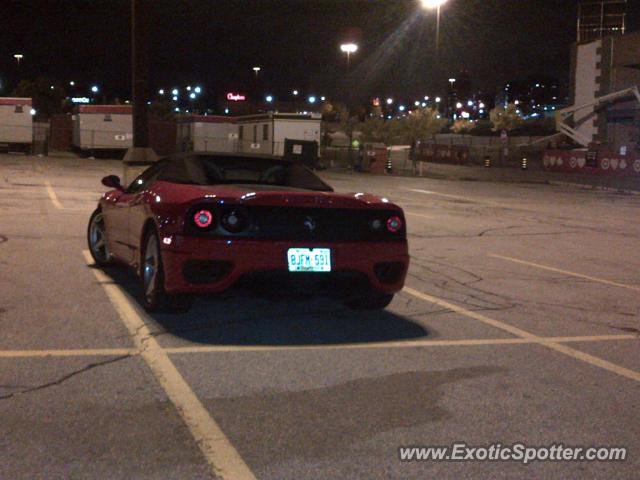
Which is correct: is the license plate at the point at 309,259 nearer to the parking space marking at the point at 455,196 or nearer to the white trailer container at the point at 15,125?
the parking space marking at the point at 455,196

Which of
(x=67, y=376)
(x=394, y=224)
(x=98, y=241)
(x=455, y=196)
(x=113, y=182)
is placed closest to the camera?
(x=67, y=376)

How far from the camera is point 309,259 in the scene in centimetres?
672

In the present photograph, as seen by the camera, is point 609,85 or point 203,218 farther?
point 609,85

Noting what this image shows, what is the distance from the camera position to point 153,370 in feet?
18.6

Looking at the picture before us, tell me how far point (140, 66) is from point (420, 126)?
88.3m

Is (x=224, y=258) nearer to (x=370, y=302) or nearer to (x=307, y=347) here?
(x=307, y=347)

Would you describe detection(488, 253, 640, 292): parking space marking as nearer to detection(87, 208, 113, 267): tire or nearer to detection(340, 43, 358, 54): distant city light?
detection(87, 208, 113, 267): tire

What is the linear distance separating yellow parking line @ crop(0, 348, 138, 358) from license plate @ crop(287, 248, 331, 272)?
4.55 ft

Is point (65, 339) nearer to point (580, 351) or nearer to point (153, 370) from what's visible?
point (153, 370)

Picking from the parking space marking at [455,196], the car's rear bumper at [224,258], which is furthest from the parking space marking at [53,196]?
the parking space marking at [455,196]

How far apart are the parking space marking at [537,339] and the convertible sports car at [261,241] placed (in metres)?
0.85

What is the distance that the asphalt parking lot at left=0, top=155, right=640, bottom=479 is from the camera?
418 centimetres

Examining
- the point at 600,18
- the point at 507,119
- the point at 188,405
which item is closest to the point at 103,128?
the point at 188,405

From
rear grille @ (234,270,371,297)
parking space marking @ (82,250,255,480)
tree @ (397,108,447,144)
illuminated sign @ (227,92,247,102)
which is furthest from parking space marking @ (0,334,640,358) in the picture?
illuminated sign @ (227,92,247,102)
